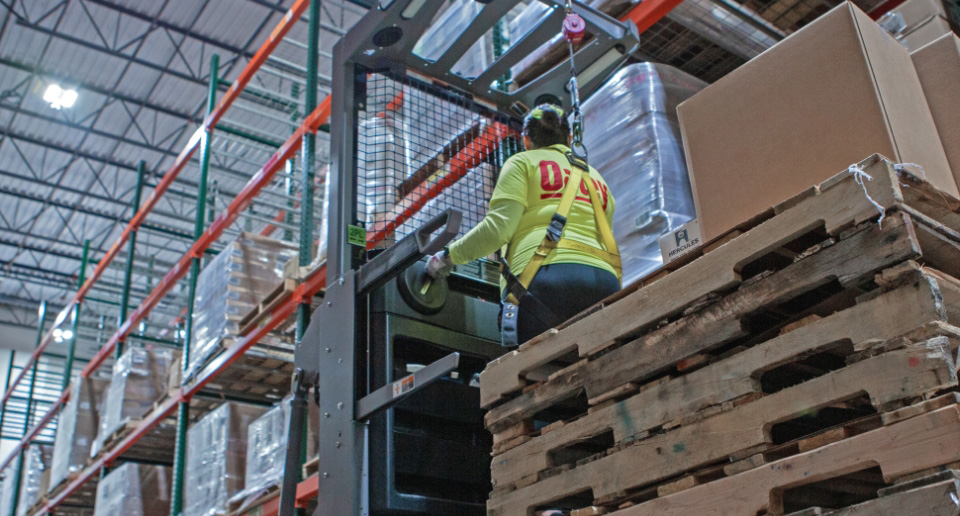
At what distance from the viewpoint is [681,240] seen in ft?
9.93

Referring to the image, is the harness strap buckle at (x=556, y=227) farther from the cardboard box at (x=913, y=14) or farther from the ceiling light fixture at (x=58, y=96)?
the ceiling light fixture at (x=58, y=96)

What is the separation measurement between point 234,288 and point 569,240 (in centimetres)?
415

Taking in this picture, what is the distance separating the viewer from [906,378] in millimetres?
1640

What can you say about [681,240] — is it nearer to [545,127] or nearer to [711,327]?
[545,127]

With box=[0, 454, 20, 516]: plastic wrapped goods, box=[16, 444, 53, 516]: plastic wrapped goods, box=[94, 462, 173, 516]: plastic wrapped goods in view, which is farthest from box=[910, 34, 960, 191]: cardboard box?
box=[0, 454, 20, 516]: plastic wrapped goods

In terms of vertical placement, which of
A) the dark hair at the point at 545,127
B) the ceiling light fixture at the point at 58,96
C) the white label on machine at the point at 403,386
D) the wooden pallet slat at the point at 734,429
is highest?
the ceiling light fixture at the point at 58,96

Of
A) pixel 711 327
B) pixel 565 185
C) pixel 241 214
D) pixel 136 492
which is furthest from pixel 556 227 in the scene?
pixel 136 492

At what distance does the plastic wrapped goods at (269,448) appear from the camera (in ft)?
18.4

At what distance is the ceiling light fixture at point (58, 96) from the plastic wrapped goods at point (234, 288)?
9029 mm

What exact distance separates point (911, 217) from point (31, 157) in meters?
18.0

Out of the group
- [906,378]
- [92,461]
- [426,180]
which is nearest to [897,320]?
[906,378]

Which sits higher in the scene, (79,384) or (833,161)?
(79,384)

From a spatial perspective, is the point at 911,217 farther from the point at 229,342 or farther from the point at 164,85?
the point at 164,85

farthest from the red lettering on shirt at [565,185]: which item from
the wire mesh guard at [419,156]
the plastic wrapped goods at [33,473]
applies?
the plastic wrapped goods at [33,473]
